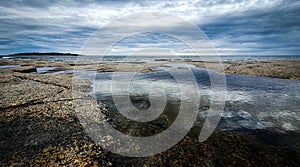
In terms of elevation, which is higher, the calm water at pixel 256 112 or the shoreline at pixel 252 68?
the shoreline at pixel 252 68

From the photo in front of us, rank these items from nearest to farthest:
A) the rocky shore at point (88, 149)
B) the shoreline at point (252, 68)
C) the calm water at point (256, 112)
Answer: the rocky shore at point (88, 149)
the calm water at point (256, 112)
the shoreline at point (252, 68)

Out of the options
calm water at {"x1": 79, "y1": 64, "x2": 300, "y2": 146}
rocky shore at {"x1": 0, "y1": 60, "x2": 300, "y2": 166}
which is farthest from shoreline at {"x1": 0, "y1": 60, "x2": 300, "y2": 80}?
rocky shore at {"x1": 0, "y1": 60, "x2": 300, "y2": 166}

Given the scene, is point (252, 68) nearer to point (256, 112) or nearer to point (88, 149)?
point (256, 112)

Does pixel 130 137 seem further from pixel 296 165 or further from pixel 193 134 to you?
pixel 296 165

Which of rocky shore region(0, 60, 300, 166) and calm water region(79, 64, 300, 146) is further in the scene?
calm water region(79, 64, 300, 146)

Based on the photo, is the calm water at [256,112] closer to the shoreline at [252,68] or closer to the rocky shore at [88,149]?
the rocky shore at [88,149]

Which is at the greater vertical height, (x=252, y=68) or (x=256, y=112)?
(x=252, y=68)

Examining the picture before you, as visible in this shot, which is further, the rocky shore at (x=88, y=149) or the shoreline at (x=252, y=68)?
the shoreline at (x=252, y=68)

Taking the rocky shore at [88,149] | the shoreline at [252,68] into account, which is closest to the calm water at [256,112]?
the rocky shore at [88,149]

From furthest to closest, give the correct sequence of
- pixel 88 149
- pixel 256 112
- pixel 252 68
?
pixel 252 68 < pixel 256 112 < pixel 88 149

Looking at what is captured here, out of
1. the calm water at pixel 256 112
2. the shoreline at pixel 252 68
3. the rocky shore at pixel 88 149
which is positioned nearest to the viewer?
the rocky shore at pixel 88 149

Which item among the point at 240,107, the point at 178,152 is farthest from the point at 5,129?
the point at 240,107

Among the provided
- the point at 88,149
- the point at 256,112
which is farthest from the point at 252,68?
the point at 88,149

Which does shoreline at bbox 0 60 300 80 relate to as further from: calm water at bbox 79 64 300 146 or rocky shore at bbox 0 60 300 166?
rocky shore at bbox 0 60 300 166
